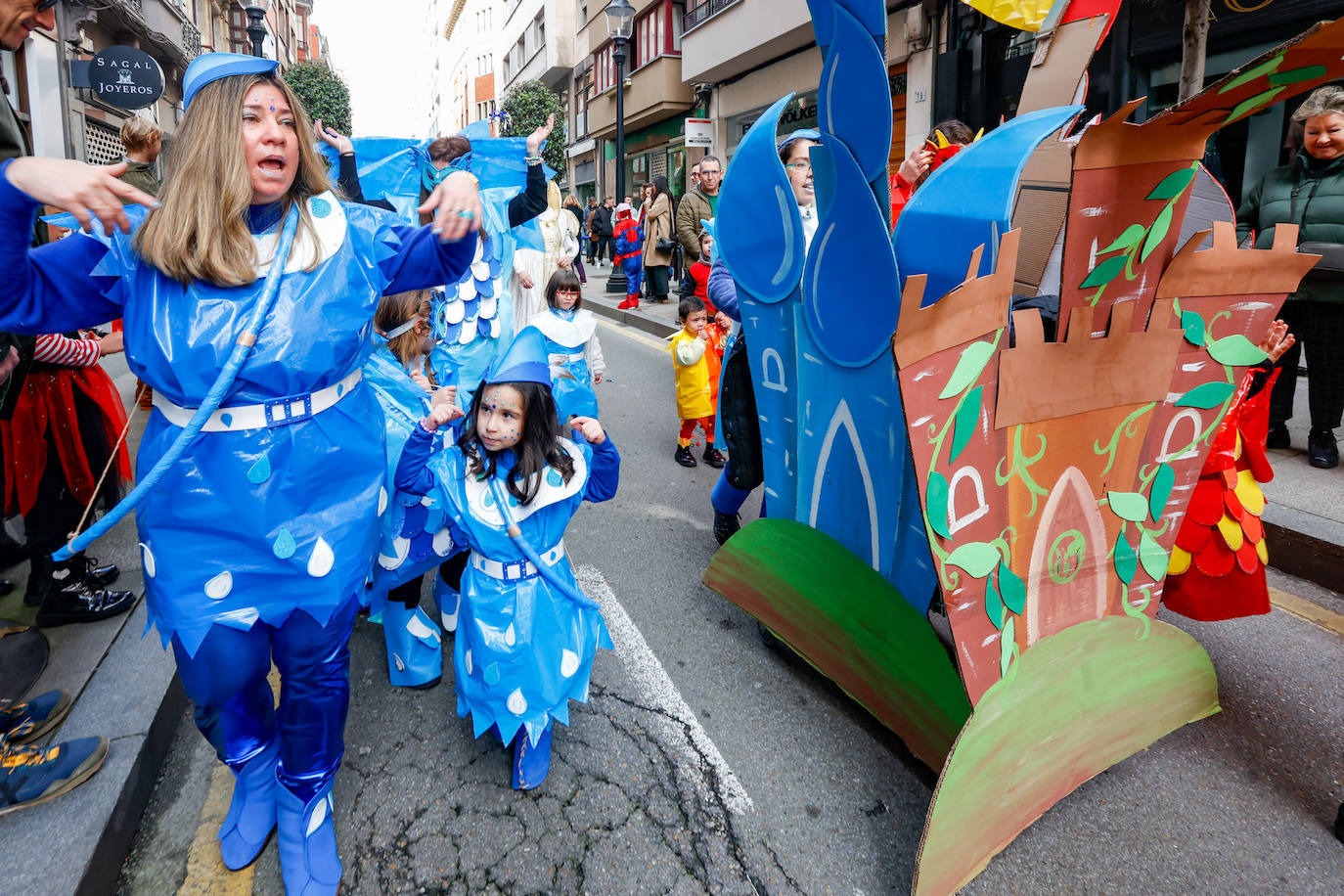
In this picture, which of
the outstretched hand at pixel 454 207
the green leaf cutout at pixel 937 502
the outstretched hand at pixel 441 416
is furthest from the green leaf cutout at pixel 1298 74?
the outstretched hand at pixel 441 416

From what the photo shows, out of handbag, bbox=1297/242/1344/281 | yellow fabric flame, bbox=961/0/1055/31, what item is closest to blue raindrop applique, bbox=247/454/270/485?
yellow fabric flame, bbox=961/0/1055/31

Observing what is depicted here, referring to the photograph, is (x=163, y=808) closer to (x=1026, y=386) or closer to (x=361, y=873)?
(x=361, y=873)

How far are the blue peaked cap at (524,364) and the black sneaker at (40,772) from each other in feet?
4.69

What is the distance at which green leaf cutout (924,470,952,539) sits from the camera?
1.80 meters

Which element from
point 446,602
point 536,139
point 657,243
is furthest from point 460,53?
point 446,602

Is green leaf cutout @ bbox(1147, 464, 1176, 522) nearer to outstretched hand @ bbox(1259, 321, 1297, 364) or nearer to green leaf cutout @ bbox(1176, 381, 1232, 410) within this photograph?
green leaf cutout @ bbox(1176, 381, 1232, 410)

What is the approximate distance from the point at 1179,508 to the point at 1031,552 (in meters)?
0.58

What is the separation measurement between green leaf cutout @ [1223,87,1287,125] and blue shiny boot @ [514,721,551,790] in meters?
2.15

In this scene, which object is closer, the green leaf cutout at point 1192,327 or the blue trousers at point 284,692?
the blue trousers at point 284,692

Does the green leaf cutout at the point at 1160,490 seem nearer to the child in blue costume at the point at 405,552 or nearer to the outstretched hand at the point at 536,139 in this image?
the child in blue costume at the point at 405,552

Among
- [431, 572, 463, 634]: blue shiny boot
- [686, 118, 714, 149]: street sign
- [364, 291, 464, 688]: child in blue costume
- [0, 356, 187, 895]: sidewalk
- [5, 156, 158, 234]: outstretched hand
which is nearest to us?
[5, 156, 158, 234]: outstretched hand

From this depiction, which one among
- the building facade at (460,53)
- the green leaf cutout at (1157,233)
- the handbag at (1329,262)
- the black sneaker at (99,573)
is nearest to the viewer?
the green leaf cutout at (1157,233)

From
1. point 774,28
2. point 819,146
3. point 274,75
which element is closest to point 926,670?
point 819,146

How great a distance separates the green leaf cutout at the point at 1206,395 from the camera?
7.20 ft
